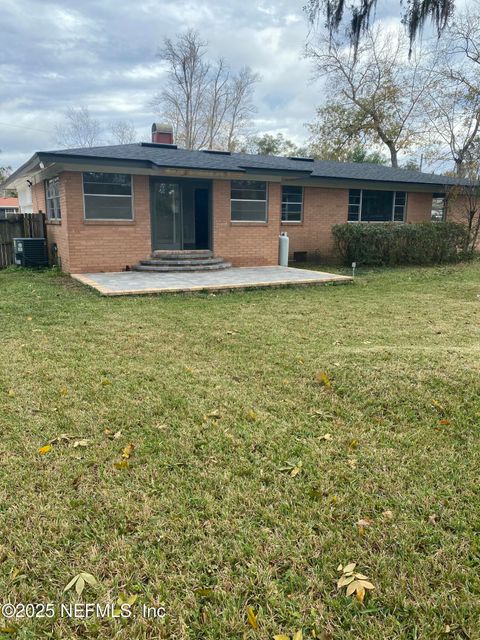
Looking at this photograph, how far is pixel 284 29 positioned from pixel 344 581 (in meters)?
4.65

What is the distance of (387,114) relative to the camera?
30188 mm

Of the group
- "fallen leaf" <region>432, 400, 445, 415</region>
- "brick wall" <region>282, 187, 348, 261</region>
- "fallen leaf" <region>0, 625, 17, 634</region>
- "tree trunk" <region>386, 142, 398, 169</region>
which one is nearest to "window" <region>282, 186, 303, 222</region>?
"brick wall" <region>282, 187, 348, 261</region>

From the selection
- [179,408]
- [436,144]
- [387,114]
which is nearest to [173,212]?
[179,408]

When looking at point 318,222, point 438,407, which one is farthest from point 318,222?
point 438,407

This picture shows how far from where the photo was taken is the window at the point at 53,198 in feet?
40.5

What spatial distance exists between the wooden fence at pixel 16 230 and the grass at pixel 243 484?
30.6 feet

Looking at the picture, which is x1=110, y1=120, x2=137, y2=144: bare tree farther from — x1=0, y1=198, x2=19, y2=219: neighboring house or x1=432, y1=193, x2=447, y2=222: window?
x1=432, y1=193, x2=447, y2=222: window

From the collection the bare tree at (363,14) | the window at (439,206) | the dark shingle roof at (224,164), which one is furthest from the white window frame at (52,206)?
the window at (439,206)

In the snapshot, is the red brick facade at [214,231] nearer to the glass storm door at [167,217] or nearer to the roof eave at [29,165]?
the roof eave at [29,165]

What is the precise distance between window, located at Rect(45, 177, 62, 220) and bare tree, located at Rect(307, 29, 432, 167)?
21677mm

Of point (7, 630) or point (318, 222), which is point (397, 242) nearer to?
point (318, 222)

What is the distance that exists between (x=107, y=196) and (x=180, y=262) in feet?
8.20

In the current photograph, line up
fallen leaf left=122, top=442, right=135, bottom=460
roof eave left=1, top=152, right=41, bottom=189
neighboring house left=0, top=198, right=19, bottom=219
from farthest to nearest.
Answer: neighboring house left=0, top=198, right=19, bottom=219 → roof eave left=1, top=152, right=41, bottom=189 → fallen leaf left=122, top=442, right=135, bottom=460

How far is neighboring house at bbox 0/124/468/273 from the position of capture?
37.3ft
